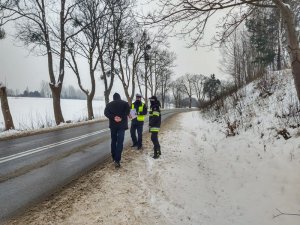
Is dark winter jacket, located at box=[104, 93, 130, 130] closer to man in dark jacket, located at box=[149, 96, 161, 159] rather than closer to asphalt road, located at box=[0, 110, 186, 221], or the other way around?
man in dark jacket, located at box=[149, 96, 161, 159]

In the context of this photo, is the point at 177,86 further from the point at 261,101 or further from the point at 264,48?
the point at 261,101

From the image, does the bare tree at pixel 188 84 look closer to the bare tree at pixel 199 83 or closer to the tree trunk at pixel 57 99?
the bare tree at pixel 199 83

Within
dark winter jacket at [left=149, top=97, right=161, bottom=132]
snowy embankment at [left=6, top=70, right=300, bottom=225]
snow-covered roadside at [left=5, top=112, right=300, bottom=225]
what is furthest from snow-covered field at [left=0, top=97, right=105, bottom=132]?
snow-covered roadside at [left=5, top=112, right=300, bottom=225]

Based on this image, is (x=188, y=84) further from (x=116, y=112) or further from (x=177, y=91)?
(x=116, y=112)

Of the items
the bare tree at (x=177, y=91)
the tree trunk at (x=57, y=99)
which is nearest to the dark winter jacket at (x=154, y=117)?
the tree trunk at (x=57, y=99)

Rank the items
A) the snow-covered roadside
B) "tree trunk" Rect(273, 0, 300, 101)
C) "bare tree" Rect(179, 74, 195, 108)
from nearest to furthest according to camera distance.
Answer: the snow-covered roadside, "tree trunk" Rect(273, 0, 300, 101), "bare tree" Rect(179, 74, 195, 108)

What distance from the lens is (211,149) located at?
35.8 ft

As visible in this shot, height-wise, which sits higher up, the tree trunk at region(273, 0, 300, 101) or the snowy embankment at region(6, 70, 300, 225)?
the tree trunk at region(273, 0, 300, 101)

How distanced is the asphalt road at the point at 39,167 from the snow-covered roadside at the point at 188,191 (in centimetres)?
39

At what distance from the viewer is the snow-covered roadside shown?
4805 mm

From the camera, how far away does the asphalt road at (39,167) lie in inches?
206

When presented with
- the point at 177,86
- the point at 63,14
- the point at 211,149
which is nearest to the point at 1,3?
the point at 63,14

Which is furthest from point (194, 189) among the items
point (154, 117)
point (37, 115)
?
point (37, 115)

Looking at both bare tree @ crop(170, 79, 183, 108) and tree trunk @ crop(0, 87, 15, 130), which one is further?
bare tree @ crop(170, 79, 183, 108)
